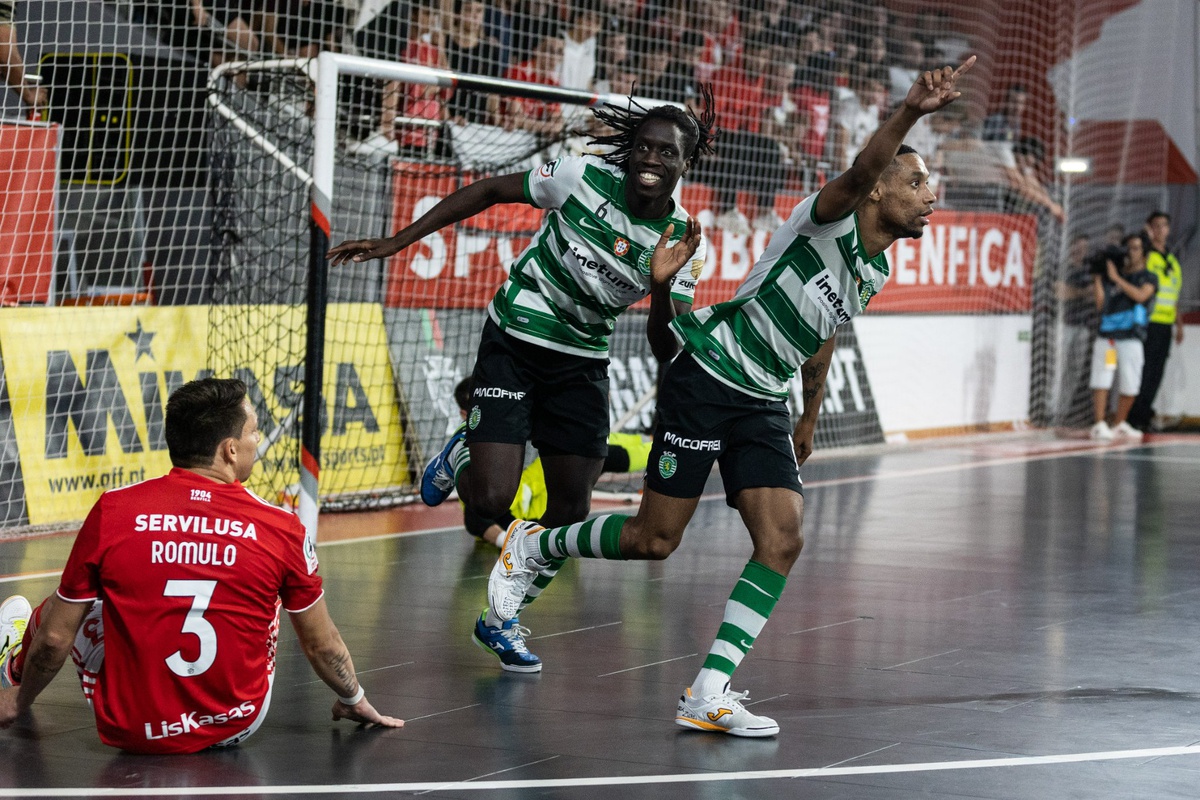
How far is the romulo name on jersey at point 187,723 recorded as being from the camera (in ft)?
14.8

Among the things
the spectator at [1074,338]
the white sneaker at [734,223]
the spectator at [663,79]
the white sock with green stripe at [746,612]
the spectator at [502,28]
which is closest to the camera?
the white sock with green stripe at [746,612]

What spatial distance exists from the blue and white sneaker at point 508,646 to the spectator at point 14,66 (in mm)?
5654

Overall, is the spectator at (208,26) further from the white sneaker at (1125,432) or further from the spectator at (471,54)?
the white sneaker at (1125,432)

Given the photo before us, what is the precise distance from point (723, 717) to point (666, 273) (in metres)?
1.47

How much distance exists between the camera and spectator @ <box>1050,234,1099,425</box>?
60.8ft

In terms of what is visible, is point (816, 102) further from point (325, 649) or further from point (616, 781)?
point (616, 781)

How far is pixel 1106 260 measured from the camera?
58.5 feet

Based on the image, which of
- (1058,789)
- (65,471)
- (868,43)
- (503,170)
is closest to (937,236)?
(868,43)

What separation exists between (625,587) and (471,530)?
161 cm

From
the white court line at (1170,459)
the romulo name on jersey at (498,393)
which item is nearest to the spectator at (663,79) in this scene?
the white court line at (1170,459)

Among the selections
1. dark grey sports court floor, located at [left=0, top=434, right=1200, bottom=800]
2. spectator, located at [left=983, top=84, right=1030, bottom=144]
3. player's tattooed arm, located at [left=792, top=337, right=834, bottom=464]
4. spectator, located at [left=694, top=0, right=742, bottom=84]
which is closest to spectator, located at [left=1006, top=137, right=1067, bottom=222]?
spectator, located at [left=983, top=84, right=1030, bottom=144]

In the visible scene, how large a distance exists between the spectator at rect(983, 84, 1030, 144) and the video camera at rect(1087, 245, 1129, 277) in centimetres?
227

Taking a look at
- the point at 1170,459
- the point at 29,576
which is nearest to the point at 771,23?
the point at 1170,459

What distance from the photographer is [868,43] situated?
18703 millimetres
